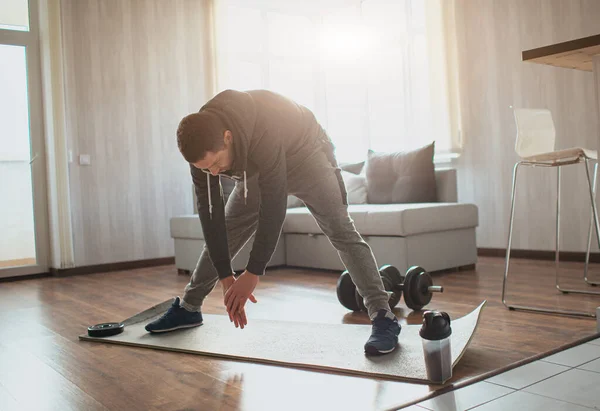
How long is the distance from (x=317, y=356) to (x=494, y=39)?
148 inches

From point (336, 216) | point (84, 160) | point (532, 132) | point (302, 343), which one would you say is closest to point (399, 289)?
point (302, 343)

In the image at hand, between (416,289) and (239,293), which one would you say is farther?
(416,289)

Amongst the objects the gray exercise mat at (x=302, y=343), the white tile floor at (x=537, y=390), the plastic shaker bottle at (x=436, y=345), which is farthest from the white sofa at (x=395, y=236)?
the plastic shaker bottle at (x=436, y=345)

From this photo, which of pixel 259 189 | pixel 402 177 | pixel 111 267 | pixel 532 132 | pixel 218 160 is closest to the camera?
pixel 218 160

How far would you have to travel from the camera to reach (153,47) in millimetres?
5551

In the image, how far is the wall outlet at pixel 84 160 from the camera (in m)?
5.10

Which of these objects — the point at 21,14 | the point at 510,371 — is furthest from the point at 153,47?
the point at 510,371

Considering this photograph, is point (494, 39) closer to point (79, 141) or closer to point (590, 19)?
point (590, 19)

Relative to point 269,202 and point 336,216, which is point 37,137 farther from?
point 269,202

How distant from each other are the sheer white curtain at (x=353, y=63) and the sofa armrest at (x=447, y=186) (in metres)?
0.76

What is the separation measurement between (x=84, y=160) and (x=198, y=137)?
380 cm

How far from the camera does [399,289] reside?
2.78 m

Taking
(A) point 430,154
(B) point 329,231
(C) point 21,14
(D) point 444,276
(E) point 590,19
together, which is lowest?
(D) point 444,276

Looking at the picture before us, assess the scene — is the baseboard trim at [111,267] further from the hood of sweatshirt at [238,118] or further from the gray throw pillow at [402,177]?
the hood of sweatshirt at [238,118]
